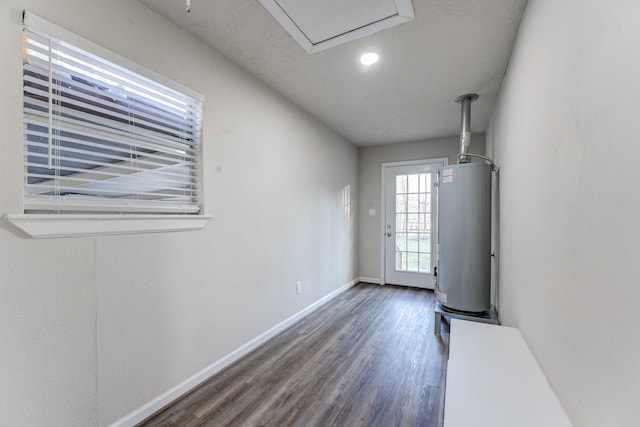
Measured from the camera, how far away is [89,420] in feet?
4.51

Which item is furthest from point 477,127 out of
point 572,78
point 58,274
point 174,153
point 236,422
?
point 58,274

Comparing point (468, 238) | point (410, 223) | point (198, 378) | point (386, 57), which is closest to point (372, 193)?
point (410, 223)

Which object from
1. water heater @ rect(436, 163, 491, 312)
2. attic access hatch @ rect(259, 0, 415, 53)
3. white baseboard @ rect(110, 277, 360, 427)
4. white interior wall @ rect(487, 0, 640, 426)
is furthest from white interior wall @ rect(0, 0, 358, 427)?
white interior wall @ rect(487, 0, 640, 426)

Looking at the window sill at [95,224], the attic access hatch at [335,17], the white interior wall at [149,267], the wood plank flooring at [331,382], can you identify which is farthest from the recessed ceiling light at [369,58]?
the wood plank flooring at [331,382]

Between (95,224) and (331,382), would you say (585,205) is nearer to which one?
(331,382)

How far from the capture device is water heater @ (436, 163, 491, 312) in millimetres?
2596

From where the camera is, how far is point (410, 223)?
4.59 m

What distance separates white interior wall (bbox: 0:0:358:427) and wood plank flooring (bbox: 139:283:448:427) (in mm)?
221

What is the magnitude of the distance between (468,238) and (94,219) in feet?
9.54

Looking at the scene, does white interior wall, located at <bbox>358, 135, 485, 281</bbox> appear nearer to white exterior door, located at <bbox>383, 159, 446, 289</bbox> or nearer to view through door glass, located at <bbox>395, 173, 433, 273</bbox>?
white exterior door, located at <bbox>383, 159, 446, 289</bbox>

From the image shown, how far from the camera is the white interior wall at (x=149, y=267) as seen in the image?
3.85 feet

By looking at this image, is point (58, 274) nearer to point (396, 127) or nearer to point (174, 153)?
point (174, 153)

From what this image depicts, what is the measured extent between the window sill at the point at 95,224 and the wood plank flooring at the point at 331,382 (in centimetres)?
115

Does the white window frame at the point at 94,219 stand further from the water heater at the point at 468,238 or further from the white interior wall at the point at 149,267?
the water heater at the point at 468,238
